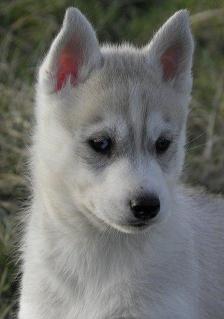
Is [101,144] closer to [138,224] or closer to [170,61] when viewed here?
[138,224]

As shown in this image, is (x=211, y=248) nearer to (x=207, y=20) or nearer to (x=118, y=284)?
(x=118, y=284)

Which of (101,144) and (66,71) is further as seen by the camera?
(66,71)

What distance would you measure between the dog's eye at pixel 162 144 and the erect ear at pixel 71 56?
0.55m

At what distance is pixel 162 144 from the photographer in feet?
16.5

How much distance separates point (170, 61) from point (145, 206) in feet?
3.38

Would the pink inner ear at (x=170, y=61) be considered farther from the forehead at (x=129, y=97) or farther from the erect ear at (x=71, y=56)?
the erect ear at (x=71, y=56)

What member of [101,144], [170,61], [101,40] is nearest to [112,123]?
[101,144]

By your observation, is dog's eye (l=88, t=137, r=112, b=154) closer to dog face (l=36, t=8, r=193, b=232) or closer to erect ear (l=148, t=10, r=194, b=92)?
dog face (l=36, t=8, r=193, b=232)

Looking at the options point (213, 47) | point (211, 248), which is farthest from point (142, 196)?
point (213, 47)

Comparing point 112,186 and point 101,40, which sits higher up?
point 101,40

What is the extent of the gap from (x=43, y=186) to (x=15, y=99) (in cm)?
317

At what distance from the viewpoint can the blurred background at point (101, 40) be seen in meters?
7.53

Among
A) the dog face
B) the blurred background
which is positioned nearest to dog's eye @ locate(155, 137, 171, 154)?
the dog face

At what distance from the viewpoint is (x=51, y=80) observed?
515 cm
